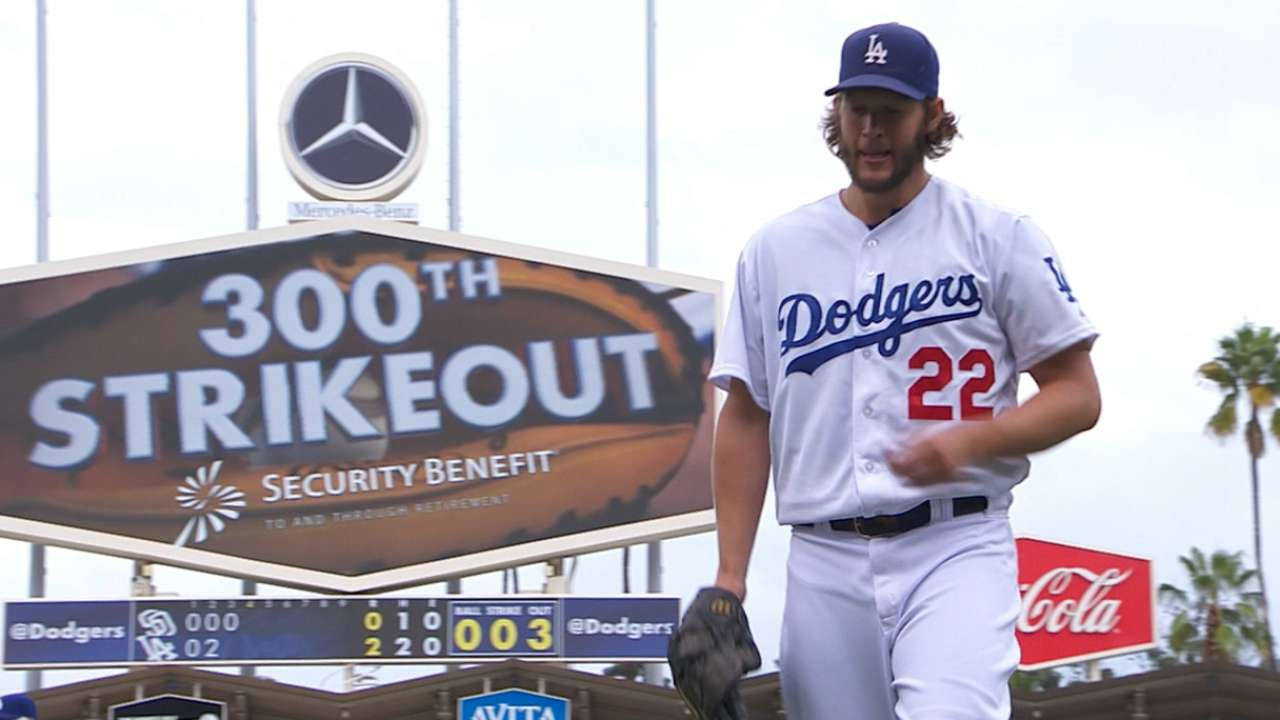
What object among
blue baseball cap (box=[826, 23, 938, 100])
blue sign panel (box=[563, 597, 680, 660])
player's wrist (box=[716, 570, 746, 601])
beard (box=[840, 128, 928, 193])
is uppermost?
blue sign panel (box=[563, 597, 680, 660])

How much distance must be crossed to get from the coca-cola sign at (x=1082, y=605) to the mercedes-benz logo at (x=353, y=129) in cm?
879

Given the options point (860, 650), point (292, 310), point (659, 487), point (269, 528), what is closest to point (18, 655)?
point (269, 528)

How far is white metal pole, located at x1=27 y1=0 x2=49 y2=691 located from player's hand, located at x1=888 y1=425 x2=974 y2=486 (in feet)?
68.9

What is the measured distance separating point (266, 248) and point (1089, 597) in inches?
427

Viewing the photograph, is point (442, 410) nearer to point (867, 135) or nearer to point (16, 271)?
point (16, 271)

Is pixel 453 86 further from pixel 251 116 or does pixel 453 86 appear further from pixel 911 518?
pixel 911 518

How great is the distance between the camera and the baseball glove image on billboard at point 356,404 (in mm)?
23031

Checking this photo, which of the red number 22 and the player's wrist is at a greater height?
→ the red number 22

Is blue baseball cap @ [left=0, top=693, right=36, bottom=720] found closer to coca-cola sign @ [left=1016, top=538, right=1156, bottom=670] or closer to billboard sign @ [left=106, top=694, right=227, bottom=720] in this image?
billboard sign @ [left=106, top=694, right=227, bottom=720]

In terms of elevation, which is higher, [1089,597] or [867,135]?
[1089,597]

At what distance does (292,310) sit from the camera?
23484 mm

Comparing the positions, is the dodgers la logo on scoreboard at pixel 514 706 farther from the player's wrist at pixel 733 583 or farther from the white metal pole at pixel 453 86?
the player's wrist at pixel 733 583

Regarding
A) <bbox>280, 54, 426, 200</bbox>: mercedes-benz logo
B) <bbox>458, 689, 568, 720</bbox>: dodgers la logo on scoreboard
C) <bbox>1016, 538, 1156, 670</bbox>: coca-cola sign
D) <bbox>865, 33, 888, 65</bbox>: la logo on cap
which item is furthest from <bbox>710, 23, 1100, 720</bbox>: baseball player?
<bbox>1016, 538, 1156, 670</bbox>: coca-cola sign

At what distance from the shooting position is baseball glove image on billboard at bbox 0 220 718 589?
23031mm
